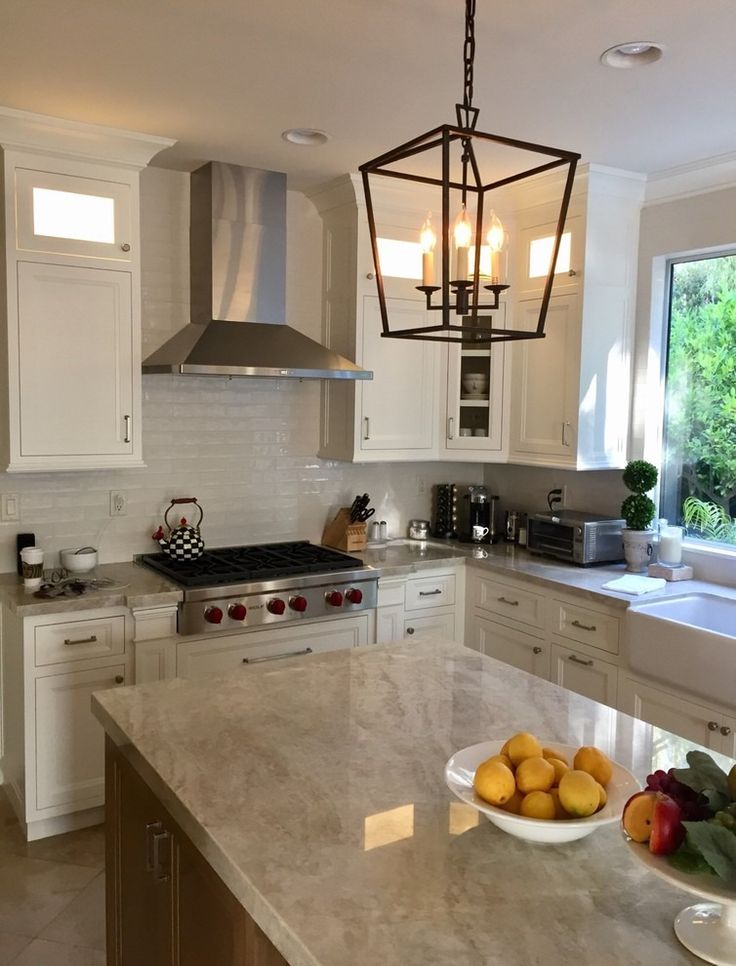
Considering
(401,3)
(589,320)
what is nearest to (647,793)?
(401,3)

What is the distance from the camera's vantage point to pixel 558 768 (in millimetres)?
1473

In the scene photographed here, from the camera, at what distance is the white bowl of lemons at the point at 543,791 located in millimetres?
1380

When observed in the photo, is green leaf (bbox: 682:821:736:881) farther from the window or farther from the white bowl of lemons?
the window

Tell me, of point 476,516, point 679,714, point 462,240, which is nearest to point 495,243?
point 462,240

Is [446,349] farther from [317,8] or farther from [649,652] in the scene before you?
[317,8]

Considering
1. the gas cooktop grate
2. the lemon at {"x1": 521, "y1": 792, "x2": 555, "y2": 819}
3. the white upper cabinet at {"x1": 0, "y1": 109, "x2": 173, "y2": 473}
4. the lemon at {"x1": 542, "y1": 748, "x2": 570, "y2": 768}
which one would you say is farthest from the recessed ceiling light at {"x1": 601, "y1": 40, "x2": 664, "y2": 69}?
the gas cooktop grate

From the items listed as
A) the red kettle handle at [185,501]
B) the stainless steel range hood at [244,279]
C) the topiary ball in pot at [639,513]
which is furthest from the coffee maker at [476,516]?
the red kettle handle at [185,501]

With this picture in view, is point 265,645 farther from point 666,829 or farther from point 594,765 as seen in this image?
point 666,829

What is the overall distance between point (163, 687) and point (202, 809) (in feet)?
2.32

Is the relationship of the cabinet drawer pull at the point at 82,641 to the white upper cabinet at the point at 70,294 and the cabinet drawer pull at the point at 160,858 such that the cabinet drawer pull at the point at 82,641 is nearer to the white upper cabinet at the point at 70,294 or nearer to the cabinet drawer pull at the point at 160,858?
the white upper cabinet at the point at 70,294

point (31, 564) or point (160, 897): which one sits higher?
point (31, 564)

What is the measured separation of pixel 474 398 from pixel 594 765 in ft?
9.74

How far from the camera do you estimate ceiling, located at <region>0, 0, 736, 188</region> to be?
2266 millimetres

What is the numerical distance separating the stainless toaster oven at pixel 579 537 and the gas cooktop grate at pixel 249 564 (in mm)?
951
